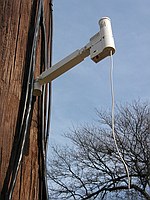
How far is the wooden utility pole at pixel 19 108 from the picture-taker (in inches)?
43.3

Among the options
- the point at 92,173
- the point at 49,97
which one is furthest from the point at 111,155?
the point at 49,97

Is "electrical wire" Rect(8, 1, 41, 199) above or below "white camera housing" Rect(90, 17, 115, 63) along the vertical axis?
below

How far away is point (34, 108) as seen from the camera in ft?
4.31

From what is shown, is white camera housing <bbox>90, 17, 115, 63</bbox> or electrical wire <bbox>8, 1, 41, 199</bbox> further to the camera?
white camera housing <bbox>90, 17, 115, 63</bbox>

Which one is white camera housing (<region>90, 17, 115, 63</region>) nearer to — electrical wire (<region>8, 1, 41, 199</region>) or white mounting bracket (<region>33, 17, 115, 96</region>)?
white mounting bracket (<region>33, 17, 115, 96</region>)

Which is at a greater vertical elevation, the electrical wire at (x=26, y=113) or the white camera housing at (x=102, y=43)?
the white camera housing at (x=102, y=43)

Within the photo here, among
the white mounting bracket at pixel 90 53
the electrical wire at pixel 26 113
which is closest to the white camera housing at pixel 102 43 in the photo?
the white mounting bracket at pixel 90 53

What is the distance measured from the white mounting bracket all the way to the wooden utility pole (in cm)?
4

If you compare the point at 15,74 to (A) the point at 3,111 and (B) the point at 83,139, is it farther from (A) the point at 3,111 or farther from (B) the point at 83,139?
(B) the point at 83,139

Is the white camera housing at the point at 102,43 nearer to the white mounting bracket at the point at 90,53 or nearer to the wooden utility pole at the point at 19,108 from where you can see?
the white mounting bracket at the point at 90,53

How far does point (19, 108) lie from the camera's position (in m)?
1.21

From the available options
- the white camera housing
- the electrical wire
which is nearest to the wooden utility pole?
the electrical wire

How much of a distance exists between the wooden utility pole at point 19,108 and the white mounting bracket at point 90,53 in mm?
41

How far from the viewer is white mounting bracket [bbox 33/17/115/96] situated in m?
1.24
